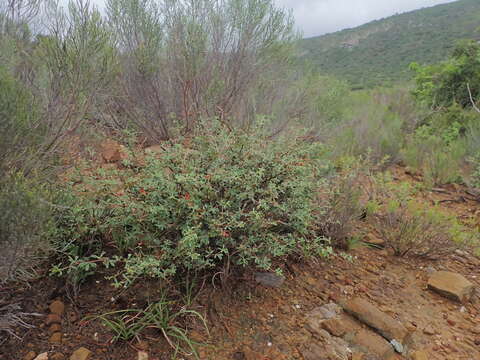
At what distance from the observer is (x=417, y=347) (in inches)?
71.0

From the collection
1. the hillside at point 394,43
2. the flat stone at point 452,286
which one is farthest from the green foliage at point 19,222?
the hillside at point 394,43

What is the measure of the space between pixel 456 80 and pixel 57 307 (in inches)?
320

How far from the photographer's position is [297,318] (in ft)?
6.21

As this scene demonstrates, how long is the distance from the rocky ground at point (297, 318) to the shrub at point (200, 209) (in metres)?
0.19

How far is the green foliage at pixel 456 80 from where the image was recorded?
6781 millimetres

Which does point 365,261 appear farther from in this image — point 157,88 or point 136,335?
point 157,88

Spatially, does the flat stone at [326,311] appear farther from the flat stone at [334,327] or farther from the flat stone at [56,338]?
the flat stone at [56,338]

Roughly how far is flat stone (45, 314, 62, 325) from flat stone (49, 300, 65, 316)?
2 centimetres

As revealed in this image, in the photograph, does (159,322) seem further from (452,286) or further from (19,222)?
(452,286)

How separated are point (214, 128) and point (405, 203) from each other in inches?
74.2

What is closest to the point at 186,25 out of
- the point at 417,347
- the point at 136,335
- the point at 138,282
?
the point at 138,282

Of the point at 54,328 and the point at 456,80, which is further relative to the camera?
the point at 456,80

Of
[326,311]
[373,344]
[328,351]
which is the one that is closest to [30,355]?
[328,351]

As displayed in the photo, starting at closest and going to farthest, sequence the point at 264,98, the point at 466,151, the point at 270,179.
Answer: the point at 270,179, the point at 264,98, the point at 466,151
